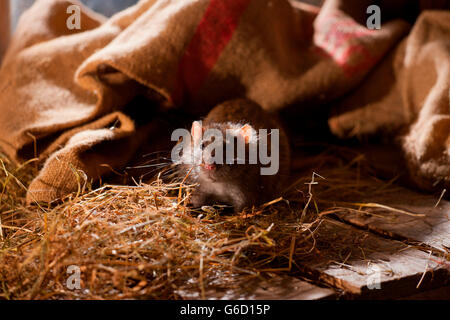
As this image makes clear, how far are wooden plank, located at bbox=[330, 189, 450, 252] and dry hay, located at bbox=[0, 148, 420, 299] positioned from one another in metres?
0.11

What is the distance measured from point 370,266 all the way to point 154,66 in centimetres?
126

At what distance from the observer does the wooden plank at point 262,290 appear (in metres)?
1.17

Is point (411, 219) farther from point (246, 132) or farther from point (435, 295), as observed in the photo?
point (246, 132)

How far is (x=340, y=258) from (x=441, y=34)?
1.58 meters

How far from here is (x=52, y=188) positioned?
1.75 meters

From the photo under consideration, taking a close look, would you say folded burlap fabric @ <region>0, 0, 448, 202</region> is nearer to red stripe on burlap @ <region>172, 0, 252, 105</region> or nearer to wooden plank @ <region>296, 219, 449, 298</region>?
red stripe on burlap @ <region>172, 0, 252, 105</region>

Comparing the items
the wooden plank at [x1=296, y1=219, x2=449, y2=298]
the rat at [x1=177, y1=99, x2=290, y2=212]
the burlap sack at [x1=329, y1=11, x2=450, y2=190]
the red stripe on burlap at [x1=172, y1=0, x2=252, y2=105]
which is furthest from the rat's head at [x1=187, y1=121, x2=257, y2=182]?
the burlap sack at [x1=329, y1=11, x2=450, y2=190]

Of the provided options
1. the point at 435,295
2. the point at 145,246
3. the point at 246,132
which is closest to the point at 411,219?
the point at 435,295

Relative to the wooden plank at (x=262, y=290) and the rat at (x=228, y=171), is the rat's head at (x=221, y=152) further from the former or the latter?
the wooden plank at (x=262, y=290)

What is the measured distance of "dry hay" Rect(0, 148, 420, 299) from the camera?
1194 millimetres

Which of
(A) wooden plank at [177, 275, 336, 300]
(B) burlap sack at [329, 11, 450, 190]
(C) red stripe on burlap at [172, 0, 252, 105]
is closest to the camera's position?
(A) wooden plank at [177, 275, 336, 300]

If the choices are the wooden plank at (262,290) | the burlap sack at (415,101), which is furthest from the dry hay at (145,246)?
the burlap sack at (415,101)
